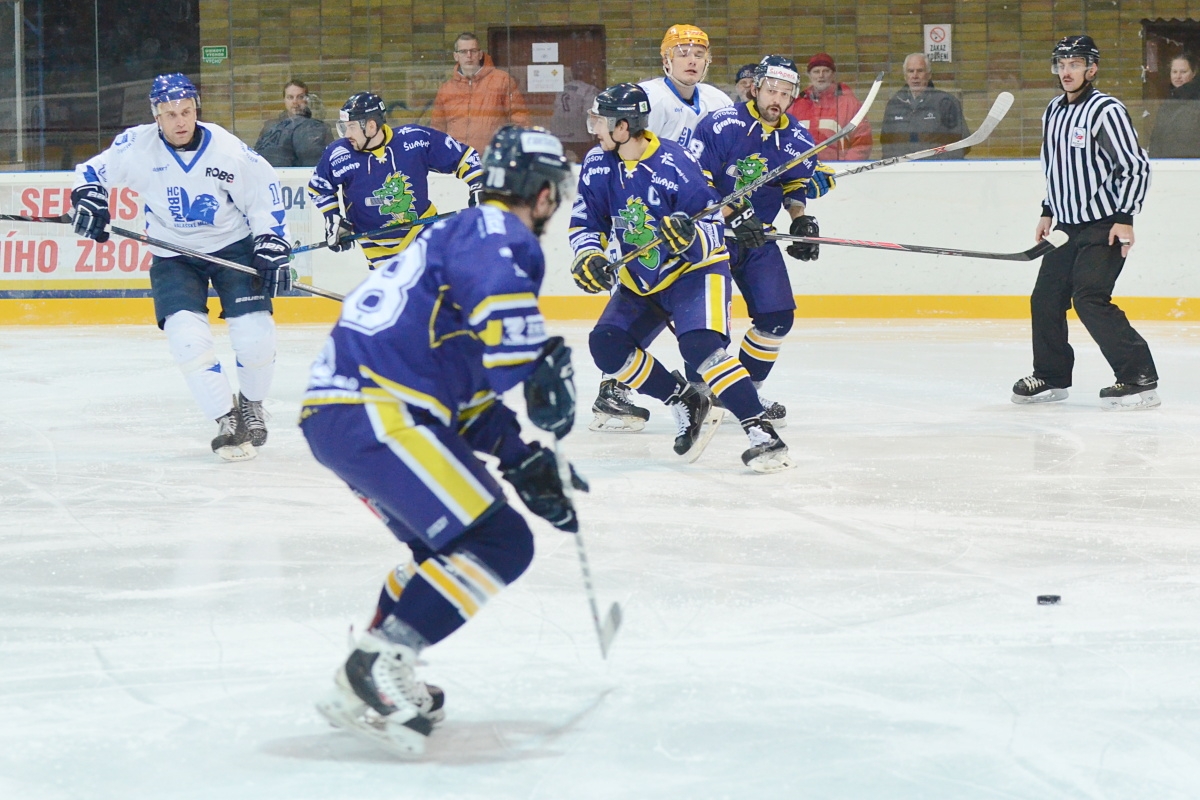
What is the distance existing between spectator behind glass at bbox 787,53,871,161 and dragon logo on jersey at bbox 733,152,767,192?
10.9 ft

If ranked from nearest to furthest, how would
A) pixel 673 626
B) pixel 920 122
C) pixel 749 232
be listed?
1. pixel 673 626
2. pixel 749 232
3. pixel 920 122

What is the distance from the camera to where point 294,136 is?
8508 mm

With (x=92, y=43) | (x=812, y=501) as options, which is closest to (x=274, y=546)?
(x=812, y=501)

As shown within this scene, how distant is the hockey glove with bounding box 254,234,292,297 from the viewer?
4508 millimetres

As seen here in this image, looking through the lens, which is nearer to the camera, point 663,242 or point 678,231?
point 678,231

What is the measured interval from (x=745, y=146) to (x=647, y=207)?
83 cm

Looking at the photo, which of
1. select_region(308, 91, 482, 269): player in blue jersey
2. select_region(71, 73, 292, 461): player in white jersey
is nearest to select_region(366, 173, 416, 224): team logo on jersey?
select_region(308, 91, 482, 269): player in blue jersey

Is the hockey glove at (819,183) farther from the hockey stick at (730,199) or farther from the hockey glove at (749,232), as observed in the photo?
the hockey glove at (749,232)

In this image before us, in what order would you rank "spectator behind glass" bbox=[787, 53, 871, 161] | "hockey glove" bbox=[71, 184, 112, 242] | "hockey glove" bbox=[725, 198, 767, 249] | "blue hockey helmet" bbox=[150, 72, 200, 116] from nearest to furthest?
"blue hockey helmet" bbox=[150, 72, 200, 116]
"hockey glove" bbox=[71, 184, 112, 242]
"hockey glove" bbox=[725, 198, 767, 249]
"spectator behind glass" bbox=[787, 53, 871, 161]

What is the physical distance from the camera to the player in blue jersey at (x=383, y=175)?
18.9 feet

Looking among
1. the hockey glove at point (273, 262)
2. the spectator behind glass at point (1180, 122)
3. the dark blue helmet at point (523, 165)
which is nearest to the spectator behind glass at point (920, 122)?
the spectator behind glass at point (1180, 122)

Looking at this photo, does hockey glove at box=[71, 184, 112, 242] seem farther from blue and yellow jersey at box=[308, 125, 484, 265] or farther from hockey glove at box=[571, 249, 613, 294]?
hockey glove at box=[571, 249, 613, 294]

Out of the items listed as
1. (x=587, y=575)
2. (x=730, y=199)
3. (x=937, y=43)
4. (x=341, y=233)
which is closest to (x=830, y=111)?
(x=937, y=43)

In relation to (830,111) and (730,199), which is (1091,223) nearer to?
(730,199)
